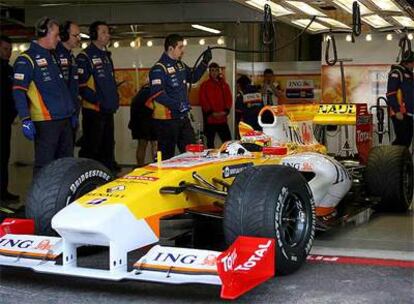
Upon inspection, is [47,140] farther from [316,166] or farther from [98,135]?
[316,166]

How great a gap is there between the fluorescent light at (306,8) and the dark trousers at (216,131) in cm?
378

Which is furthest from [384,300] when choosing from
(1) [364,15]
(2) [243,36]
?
(2) [243,36]

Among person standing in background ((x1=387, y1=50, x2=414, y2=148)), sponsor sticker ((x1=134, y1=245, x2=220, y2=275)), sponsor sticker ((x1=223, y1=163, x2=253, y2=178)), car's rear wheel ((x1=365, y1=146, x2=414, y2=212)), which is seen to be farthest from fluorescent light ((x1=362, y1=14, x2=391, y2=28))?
sponsor sticker ((x1=134, y1=245, x2=220, y2=275))

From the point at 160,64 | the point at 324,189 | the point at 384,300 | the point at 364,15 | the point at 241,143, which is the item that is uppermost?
the point at 364,15

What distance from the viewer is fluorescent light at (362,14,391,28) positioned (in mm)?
8539

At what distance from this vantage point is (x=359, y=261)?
5305 millimetres

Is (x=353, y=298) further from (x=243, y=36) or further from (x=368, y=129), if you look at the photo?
(x=243, y=36)

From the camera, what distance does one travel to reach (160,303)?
4281mm

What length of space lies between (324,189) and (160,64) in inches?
104

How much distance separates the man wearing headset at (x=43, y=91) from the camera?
6730mm

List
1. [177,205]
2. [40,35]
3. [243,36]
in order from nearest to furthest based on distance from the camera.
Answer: [177,205], [40,35], [243,36]

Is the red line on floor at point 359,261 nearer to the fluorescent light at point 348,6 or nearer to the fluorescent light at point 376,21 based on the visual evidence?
the fluorescent light at point 348,6

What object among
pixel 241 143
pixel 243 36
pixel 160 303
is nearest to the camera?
pixel 160 303

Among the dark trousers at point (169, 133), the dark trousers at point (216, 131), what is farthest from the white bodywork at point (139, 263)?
A: the dark trousers at point (216, 131)
